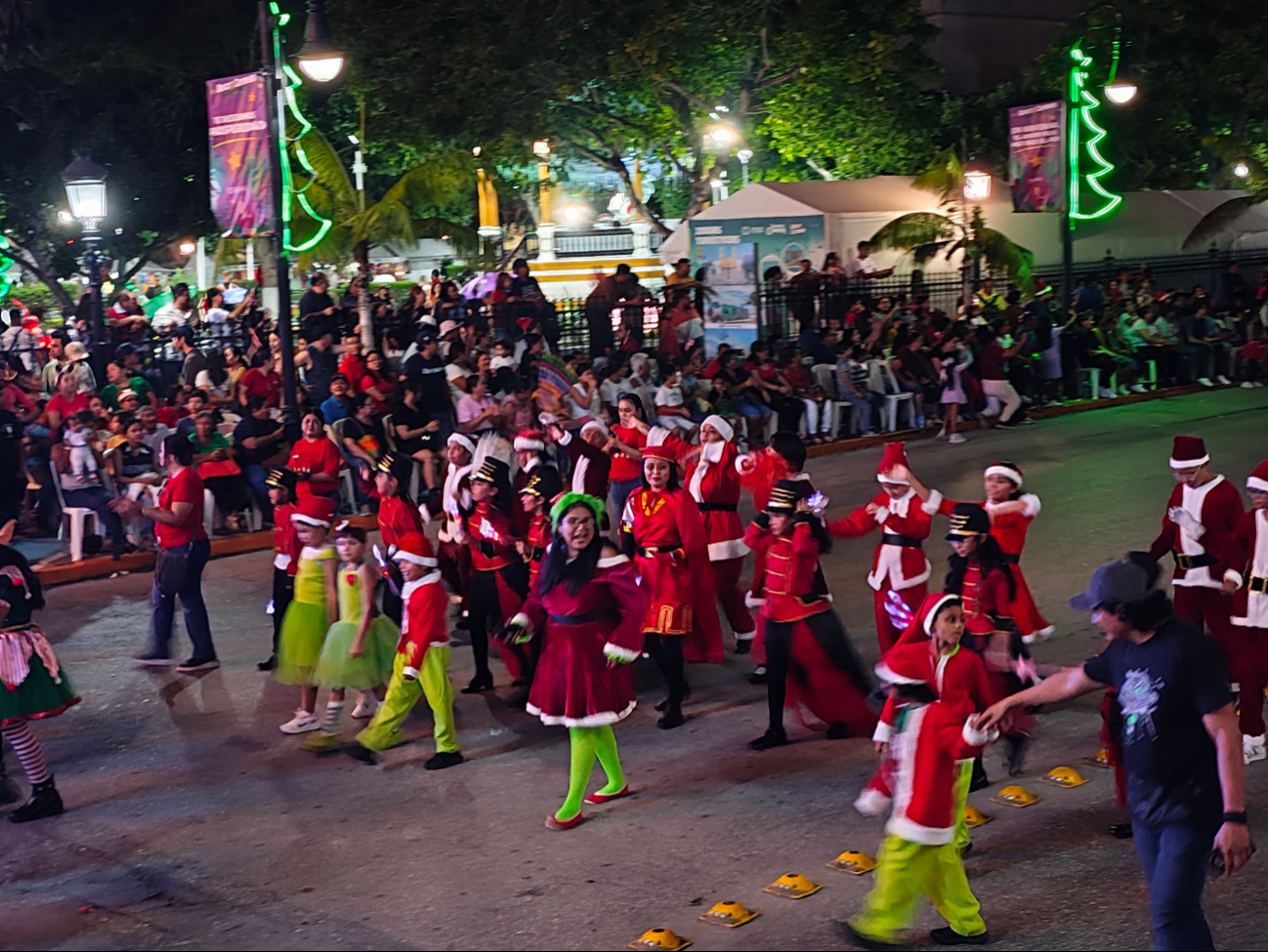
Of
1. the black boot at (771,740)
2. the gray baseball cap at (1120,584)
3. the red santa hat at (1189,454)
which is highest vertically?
the red santa hat at (1189,454)

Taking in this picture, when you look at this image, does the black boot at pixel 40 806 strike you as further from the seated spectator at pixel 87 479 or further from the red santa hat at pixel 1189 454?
the seated spectator at pixel 87 479

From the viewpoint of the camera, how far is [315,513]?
9.96m

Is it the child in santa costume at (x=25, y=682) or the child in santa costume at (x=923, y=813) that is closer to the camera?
the child in santa costume at (x=923, y=813)

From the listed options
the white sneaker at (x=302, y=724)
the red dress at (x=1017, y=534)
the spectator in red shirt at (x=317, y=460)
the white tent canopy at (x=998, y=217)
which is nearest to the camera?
the red dress at (x=1017, y=534)

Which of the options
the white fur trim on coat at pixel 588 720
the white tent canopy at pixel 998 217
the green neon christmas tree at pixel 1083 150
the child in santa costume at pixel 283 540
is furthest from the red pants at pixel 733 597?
the green neon christmas tree at pixel 1083 150

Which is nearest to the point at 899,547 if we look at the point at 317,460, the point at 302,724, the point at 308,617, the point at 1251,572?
the point at 1251,572

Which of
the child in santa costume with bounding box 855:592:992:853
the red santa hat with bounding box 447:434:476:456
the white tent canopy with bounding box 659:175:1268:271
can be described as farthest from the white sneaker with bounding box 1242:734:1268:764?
the white tent canopy with bounding box 659:175:1268:271

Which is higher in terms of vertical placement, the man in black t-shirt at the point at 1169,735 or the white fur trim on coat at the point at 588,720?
the man in black t-shirt at the point at 1169,735

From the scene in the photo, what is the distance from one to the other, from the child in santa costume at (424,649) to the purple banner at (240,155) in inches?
346

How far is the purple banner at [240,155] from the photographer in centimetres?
1672

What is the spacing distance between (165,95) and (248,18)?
2.49 meters

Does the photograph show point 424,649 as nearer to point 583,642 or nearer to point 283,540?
point 583,642

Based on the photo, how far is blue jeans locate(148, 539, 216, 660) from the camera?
11.3m

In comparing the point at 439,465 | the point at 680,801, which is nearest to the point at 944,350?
the point at 439,465
